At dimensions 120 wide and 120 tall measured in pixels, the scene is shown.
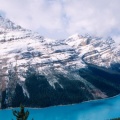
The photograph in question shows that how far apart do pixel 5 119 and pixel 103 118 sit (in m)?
55.1

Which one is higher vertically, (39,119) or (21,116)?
(39,119)

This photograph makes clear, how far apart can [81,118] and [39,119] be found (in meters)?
24.3

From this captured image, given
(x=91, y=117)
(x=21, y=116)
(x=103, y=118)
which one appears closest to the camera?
(x=21, y=116)

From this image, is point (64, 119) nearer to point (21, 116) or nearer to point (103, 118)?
point (103, 118)

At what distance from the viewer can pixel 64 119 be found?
653 feet

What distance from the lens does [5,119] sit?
639ft

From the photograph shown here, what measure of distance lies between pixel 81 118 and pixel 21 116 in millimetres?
155841

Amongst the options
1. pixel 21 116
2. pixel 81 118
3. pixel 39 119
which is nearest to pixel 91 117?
pixel 81 118

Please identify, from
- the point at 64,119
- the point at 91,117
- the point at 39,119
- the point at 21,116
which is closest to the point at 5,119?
the point at 39,119

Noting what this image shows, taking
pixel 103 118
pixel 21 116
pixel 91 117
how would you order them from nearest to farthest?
pixel 21 116 < pixel 103 118 < pixel 91 117

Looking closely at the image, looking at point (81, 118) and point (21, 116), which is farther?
point (81, 118)

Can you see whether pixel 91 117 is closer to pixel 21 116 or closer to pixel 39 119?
pixel 39 119

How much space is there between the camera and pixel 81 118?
198000 mm

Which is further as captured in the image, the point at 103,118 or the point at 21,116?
the point at 103,118
